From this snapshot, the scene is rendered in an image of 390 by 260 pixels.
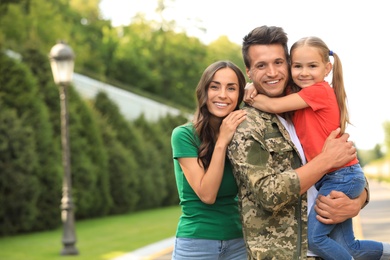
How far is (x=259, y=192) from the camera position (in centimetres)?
383

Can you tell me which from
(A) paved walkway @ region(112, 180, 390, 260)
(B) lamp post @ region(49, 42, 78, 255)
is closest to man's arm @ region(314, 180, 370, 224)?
(A) paved walkway @ region(112, 180, 390, 260)

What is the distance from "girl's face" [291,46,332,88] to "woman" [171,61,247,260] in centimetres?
35

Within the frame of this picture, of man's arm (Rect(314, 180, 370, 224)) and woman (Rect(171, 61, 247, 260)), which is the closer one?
man's arm (Rect(314, 180, 370, 224))

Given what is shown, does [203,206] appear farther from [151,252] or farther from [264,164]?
[151,252]

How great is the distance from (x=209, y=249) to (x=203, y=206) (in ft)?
0.80

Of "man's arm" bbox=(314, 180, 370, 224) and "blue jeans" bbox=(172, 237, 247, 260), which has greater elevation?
"man's arm" bbox=(314, 180, 370, 224)

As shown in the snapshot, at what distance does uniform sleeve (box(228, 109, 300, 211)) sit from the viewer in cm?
381

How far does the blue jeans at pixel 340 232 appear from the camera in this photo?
13.5ft

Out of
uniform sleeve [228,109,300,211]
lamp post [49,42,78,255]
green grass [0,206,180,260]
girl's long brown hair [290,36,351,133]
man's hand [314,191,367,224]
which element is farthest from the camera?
lamp post [49,42,78,255]

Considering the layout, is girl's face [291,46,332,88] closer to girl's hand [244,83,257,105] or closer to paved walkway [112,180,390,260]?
girl's hand [244,83,257,105]

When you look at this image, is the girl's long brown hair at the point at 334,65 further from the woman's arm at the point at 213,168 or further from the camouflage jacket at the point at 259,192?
the woman's arm at the point at 213,168

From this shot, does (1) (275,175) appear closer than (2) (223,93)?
Yes

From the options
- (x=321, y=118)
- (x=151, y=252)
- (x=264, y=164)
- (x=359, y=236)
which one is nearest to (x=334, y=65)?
(x=321, y=118)

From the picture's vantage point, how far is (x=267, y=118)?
4.13 metres
